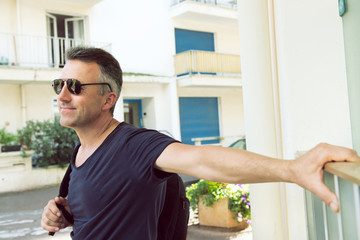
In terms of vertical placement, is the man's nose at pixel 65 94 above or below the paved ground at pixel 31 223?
above

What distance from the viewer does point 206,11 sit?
16.8 meters

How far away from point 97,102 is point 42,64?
1172 cm

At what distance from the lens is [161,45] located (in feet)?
54.1

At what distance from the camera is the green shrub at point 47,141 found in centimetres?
1173

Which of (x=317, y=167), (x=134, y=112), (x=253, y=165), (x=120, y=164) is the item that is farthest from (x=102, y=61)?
(x=134, y=112)

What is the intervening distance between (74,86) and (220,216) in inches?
166

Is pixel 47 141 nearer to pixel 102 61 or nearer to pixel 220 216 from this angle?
pixel 220 216

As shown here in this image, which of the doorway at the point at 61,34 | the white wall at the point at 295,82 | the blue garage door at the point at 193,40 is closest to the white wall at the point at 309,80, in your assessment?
the white wall at the point at 295,82

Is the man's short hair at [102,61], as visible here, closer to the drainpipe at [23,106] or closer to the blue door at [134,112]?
the drainpipe at [23,106]

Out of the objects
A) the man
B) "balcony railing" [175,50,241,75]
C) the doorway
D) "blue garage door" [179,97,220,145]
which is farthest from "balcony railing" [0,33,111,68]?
the man

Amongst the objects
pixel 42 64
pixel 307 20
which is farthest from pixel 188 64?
pixel 307 20

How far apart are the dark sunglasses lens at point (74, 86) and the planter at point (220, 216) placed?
4.01 m

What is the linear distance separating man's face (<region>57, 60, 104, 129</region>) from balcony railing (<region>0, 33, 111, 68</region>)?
10.5 meters

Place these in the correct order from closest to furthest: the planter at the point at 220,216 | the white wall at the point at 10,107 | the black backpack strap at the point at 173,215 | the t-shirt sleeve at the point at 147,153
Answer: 1. the t-shirt sleeve at the point at 147,153
2. the black backpack strap at the point at 173,215
3. the planter at the point at 220,216
4. the white wall at the point at 10,107
